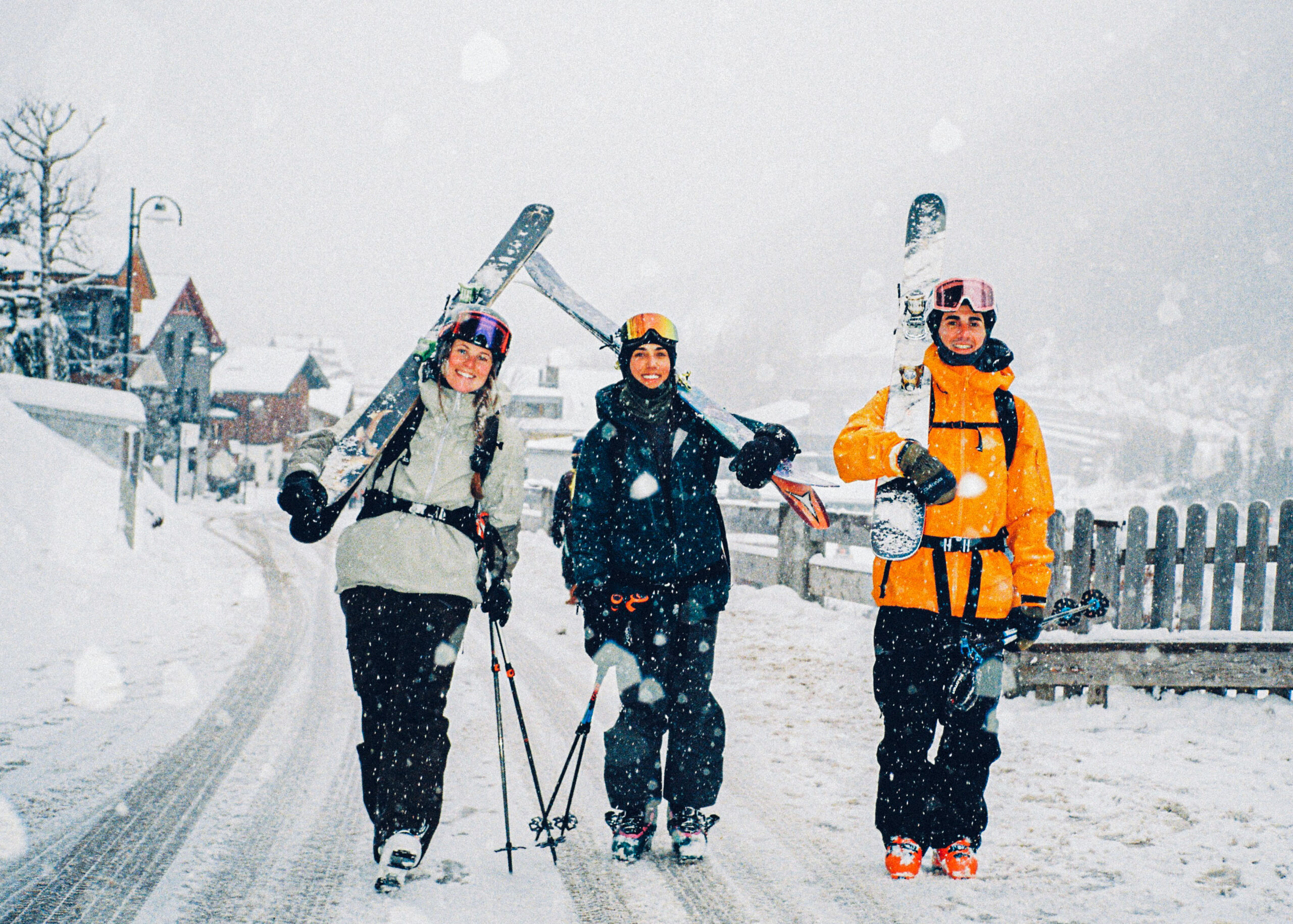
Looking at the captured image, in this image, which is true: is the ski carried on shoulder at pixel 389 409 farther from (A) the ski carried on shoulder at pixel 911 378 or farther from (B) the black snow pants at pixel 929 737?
(B) the black snow pants at pixel 929 737

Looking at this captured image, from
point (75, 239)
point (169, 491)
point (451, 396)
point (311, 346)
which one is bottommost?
point (169, 491)

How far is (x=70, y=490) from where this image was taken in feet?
38.2

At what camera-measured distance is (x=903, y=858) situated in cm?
312

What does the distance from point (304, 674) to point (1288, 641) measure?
7071 millimetres

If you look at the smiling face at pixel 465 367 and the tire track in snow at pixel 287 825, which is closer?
the tire track in snow at pixel 287 825

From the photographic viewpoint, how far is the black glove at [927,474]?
2.96 meters

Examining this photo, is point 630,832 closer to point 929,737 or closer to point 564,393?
point 929,737

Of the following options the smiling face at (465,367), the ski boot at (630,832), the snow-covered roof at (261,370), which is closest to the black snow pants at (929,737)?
the ski boot at (630,832)

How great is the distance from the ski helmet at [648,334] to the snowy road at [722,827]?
2083mm

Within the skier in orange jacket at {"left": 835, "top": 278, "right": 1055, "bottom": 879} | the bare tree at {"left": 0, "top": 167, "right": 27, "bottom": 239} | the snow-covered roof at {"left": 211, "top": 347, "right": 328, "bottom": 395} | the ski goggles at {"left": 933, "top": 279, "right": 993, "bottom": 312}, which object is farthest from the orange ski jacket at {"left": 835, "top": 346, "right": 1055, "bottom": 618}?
the snow-covered roof at {"left": 211, "top": 347, "right": 328, "bottom": 395}

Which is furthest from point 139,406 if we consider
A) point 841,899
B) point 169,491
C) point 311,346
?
point 311,346

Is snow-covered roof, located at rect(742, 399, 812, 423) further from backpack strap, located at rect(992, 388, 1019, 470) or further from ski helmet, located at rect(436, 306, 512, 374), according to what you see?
ski helmet, located at rect(436, 306, 512, 374)

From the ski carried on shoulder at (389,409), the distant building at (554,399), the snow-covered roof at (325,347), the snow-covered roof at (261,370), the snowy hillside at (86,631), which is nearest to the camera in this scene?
the ski carried on shoulder at (389,409)

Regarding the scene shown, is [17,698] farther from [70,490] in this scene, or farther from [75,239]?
[75,239]
